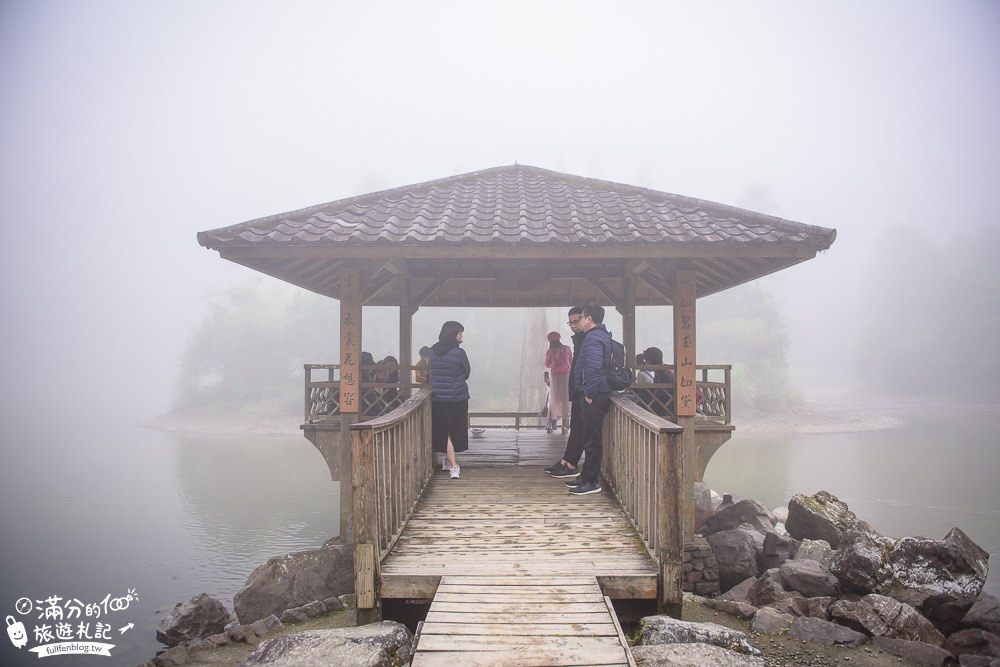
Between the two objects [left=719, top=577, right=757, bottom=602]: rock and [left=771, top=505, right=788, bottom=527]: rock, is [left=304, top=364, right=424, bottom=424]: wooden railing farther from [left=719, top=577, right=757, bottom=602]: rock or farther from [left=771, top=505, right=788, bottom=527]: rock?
[left=771, top=505, right=788, bottom=527]: rock

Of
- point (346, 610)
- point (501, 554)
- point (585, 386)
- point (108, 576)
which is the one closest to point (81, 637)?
point (108, 576)

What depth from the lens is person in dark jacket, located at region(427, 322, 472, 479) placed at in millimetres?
6703

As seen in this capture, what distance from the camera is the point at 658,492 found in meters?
4.48

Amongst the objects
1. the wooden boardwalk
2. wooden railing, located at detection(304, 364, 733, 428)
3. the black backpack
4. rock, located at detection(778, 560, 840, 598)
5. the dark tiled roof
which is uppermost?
the dark tiled roof

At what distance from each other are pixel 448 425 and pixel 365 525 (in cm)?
284

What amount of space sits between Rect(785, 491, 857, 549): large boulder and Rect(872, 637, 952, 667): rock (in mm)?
4369

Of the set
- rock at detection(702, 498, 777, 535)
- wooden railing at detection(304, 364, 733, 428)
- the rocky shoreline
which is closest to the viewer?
the rocky shoreline

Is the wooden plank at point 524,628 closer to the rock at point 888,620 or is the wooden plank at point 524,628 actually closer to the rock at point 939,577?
the rock at point 888,620

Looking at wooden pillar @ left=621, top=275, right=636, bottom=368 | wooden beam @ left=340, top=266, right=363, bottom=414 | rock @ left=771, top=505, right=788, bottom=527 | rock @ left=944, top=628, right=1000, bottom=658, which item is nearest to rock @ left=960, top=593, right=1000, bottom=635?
rock @ left=944, top=628, right=1000, bottom=658

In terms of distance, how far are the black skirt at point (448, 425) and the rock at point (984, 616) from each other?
5.12 m

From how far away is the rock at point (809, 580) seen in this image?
6.26 m

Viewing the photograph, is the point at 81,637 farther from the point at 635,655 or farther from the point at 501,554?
the point at 635,655

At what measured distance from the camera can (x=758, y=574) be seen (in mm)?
8047

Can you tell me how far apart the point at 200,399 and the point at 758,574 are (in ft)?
132
